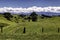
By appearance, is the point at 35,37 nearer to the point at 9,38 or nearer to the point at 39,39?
the point at 39,39

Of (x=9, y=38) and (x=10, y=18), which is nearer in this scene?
(x=9, y=38)

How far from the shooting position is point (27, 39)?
28766 mm

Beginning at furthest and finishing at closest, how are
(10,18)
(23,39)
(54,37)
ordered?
(10,18) < (54,37) < (23,39)

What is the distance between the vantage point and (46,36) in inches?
1222

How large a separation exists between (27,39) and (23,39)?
23.4 inches

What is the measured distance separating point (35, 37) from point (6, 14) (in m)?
47.0

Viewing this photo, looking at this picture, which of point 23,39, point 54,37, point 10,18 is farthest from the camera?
point 10,18

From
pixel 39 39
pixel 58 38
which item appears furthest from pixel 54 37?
pixel 39 39

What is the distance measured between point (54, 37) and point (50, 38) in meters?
1.09

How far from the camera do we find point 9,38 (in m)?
29.6

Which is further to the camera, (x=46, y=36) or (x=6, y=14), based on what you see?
(x=6, y=14)

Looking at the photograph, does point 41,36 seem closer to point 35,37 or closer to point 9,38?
point 35,37

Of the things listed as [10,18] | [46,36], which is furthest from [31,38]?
[10,18]

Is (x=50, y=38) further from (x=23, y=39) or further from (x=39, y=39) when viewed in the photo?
(x=23, y=39)
